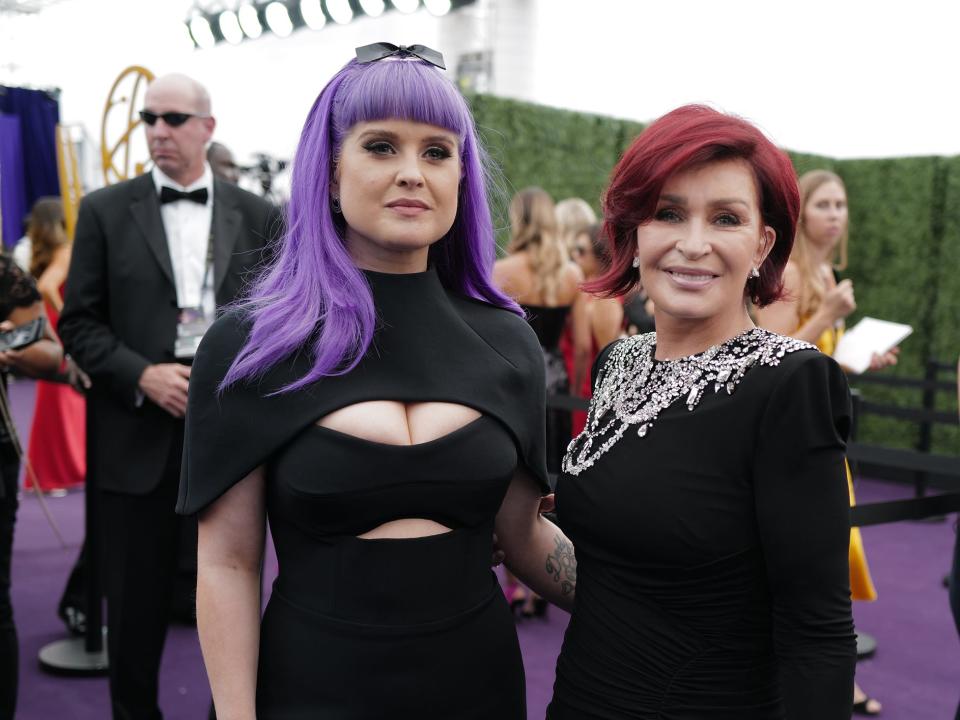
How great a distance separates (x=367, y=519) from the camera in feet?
4.52

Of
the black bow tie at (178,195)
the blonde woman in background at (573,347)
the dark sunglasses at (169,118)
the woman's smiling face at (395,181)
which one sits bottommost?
the blonde woman in background at (573,347)

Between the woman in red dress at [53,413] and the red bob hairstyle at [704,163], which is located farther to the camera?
the woman in red dress at [53,413]

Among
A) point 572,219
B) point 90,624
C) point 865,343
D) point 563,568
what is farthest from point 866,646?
point 90,624

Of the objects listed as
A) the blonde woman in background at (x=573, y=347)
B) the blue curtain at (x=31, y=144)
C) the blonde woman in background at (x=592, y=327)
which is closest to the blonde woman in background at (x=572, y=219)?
the blonde woman in background at (x=573, y=347)

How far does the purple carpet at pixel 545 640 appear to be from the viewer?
3.60 meters

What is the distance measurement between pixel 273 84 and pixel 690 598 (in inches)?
706

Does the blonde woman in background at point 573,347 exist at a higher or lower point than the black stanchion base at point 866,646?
higher

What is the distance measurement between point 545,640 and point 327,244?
3250 mm

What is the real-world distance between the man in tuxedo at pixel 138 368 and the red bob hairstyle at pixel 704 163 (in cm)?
174

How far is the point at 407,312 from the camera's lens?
1.51 meters

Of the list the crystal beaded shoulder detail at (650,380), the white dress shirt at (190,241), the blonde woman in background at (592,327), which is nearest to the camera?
the crystal beaded shoulder detail at (650,380)

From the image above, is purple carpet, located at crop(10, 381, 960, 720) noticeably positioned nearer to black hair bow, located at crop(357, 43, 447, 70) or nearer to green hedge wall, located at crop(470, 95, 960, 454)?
green hedge wall, located at crop(470, 95, 960, 454)

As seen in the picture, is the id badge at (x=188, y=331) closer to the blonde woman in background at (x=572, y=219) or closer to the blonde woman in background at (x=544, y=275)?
the blonde woman in background at (x=544, y=275)

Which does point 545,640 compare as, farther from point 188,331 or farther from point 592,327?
point 188,331
